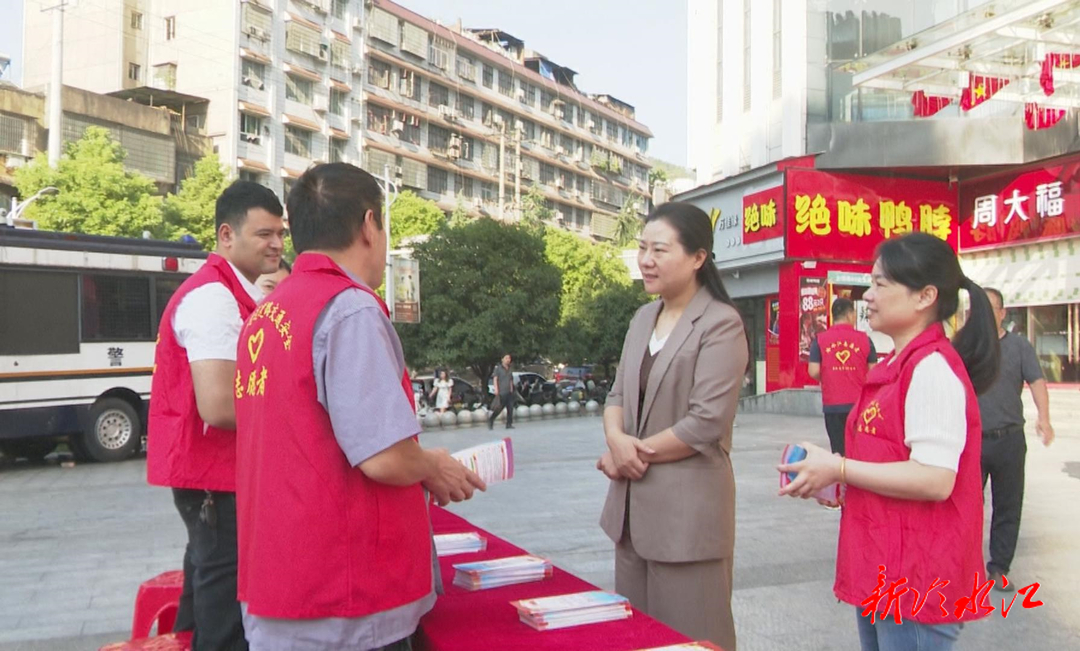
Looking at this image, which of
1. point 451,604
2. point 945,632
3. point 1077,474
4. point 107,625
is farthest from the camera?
point 1077,474

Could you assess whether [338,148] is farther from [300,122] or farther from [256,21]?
[256,21]

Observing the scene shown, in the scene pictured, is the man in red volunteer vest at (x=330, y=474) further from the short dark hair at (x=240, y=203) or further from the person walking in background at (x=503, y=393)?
the person walking in background at (x=503, y=393)

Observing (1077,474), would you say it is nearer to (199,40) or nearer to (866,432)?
(866,432)

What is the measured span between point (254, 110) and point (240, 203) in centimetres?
4330

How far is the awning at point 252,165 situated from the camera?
43.2 meters

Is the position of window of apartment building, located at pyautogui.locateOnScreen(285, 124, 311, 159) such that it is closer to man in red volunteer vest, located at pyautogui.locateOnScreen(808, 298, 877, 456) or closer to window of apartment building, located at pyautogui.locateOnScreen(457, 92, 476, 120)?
window of apartment building, located at pyautogui.locateOnScreen(457, 92, 476, 120)

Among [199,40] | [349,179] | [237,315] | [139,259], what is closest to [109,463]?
[139,259]

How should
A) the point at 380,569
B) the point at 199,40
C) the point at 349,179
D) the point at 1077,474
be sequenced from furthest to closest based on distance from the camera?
the point at 199,40 < the point at 1077,474 < the point at 349,179 < the point at 380,569

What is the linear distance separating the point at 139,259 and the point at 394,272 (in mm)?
9131

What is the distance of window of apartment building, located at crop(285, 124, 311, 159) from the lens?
46844 millimetres

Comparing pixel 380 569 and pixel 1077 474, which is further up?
pixel 380 569

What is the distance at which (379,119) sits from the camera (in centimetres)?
5381

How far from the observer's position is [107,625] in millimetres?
5410

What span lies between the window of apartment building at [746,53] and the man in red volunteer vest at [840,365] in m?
18.2
